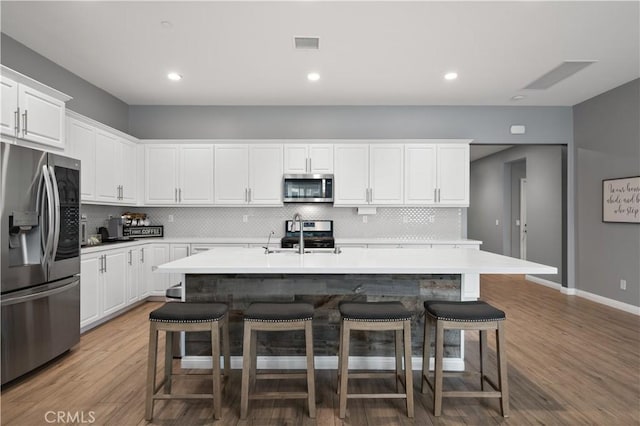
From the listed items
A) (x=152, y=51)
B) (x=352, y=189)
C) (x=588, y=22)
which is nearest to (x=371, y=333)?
(x=352, y=189)

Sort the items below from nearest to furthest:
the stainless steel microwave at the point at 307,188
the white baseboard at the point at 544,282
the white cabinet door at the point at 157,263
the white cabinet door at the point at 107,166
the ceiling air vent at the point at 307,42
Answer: the ceiling air vent at the point at 307,42 → the white cabinet door at the point at 107,166 → the white cabinet door at the point at 157,263 → the stainless steel microwave at the point at 307,188 → the white baseboard at the point at 544,282

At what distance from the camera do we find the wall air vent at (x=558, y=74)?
3898 mm

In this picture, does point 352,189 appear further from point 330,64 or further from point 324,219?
point 330,64

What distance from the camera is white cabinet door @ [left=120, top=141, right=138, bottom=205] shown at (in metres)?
4.64

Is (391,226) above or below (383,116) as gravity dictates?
below

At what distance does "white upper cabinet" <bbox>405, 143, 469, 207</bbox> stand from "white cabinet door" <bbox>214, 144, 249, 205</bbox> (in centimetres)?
238

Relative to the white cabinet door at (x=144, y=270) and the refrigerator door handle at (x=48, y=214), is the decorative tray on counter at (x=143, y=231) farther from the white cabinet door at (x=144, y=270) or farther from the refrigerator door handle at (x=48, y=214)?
the refrigerator door handle at (x=48, y=214)

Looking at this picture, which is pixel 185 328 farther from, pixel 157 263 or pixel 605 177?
pixel 605 177

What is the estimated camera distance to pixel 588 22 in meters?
3.00

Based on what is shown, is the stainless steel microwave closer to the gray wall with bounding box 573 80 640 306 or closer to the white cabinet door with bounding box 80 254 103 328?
the white cabinet door with bounding box 80 254 103 328

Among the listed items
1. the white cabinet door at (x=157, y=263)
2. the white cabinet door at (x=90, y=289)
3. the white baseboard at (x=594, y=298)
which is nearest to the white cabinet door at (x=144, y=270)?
the white cabinet door at (x=157, y=263)

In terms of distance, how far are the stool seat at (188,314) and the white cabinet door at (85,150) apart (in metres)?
2.45

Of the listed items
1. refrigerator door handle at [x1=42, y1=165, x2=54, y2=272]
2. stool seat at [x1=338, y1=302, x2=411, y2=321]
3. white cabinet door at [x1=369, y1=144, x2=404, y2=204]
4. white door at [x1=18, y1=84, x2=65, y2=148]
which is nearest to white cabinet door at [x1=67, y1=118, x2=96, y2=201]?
white door at [x1=18, y1=84, x2=65, y2=148]

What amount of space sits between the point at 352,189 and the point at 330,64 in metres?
1.82
